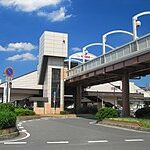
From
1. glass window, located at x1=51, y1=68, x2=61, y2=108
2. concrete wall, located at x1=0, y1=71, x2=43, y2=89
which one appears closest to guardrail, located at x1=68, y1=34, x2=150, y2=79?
glass window, located at x1=51, y1=68, x2=61, y2=108

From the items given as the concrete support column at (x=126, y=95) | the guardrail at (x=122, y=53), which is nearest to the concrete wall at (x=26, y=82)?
the guardrail at (x=122, y=53)

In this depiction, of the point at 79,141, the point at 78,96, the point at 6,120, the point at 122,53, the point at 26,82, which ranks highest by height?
the point at 26,82

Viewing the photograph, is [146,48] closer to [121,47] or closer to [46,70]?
[121,47]

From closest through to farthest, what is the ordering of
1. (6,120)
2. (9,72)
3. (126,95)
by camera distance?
(6,120), (9,72), (126,95)

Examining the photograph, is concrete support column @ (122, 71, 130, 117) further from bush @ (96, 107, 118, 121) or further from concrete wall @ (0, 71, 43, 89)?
concrete wall @ (0, 71, 43, 89)

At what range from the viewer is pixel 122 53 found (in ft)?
106

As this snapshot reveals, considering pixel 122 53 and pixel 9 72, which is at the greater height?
pixel 122 53

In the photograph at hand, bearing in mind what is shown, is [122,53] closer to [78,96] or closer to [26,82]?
[78,96]

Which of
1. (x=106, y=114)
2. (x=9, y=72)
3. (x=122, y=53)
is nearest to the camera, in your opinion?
(x=9, y=72)

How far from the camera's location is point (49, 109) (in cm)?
5750

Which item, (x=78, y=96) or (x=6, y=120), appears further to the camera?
(x=78, y=96)

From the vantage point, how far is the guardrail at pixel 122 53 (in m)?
27.4

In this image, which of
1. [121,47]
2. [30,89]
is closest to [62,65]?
[30,89]

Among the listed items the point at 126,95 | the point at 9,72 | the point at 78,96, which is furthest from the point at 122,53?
the point at 78,96
